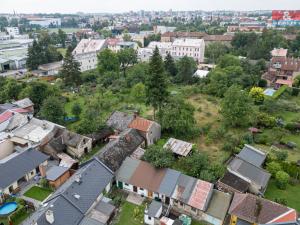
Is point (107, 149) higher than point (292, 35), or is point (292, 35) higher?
point (292, 35)

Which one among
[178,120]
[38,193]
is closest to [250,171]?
[178,120]

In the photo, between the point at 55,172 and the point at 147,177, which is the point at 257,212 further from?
the point at 55,172

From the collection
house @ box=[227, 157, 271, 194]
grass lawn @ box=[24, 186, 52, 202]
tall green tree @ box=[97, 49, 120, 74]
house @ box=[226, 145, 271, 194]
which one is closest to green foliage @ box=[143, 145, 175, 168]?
house @ box=[226, 145, 271, 194]

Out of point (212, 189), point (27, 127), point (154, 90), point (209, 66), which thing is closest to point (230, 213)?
point (212, 189)

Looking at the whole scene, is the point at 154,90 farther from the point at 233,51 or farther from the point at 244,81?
the point at 233,51

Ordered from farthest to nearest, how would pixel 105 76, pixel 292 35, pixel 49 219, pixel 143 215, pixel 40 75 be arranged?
1. pixel 292 35
2. pixel 40 75
3. pixel 105 76
4. pixel 143 215
5. pixel 49 219

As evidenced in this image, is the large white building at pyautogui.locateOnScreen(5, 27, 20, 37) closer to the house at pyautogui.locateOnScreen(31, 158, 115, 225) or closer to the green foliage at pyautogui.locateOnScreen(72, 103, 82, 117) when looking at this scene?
the green foliage at pyautogui.locateOnScreen(72, 103, 82, 117)

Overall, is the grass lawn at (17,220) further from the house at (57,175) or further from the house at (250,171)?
the house at (250,171)
